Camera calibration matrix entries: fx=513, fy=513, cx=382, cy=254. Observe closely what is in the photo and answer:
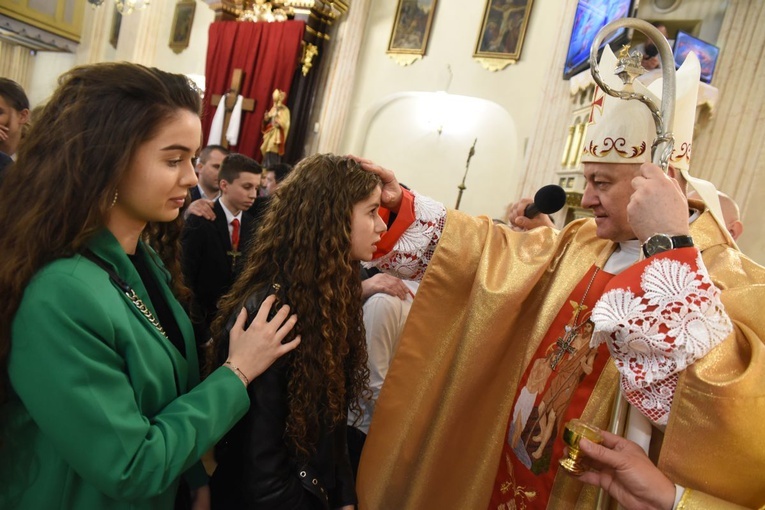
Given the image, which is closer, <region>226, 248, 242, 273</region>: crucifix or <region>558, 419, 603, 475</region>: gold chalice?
<region>558, 419, 603, 475</region>: gold chalice

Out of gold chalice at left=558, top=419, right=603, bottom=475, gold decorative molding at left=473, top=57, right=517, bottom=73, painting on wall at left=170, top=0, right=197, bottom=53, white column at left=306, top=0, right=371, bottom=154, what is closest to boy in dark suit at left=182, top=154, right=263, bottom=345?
gold chalice at left=558, top=419, right=603, bottom=475

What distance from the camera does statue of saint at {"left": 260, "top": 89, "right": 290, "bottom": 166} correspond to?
8.70 meters

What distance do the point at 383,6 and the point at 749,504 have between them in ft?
29.8

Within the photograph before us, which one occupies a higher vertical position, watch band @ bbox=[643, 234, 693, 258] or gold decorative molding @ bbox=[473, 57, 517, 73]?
gold decorative molding @ bbox=[473, 57, 517, 73]

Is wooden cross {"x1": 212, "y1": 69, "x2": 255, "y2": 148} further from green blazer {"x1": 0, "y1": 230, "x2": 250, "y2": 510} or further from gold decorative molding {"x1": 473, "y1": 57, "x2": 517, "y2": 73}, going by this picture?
green blazer {"x1": 0, "y1": 230, "x2": 250, "y2": 510}

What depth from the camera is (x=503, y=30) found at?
7.66m

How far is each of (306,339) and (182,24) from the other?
38.3ft

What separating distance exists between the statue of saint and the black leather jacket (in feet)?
24.9

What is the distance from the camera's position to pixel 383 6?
8758mm

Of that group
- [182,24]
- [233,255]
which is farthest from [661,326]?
[182,24]

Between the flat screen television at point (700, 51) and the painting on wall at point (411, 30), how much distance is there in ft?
13.8

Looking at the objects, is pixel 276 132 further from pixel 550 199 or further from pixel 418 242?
pixel 418 242

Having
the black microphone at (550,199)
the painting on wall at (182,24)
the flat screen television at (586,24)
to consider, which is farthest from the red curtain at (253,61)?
the black microphone at (550,199)

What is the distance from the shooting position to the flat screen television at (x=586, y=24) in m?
5.01
